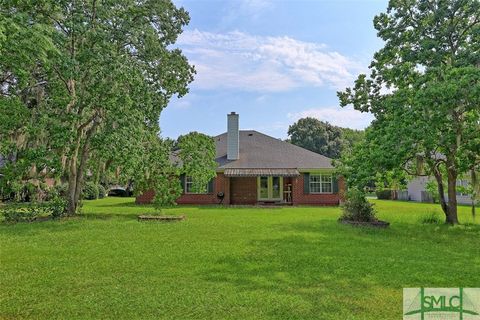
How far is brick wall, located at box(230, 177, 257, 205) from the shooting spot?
88.8ft

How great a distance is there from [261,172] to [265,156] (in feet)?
8.96

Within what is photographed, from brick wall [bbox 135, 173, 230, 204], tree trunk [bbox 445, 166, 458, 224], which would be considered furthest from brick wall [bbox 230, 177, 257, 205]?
tree trunk [bbox 445, 166, 458, 224]

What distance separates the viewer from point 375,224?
14.1 metres

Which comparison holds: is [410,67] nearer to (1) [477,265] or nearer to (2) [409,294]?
(1) [477,265]

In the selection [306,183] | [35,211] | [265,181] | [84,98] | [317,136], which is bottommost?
[35,211]

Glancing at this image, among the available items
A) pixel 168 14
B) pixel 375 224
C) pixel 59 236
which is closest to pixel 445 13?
pixel 375 224

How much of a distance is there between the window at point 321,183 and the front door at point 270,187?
7.32 feet

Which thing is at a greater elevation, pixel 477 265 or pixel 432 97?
pixel 432 97

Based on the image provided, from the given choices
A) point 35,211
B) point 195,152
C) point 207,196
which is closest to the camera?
point 35,211

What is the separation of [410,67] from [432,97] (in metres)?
4.14

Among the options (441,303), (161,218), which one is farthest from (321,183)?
(441,303)

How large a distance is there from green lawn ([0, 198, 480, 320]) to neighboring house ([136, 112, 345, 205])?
44.3 feet

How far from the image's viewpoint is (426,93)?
10.5 meters

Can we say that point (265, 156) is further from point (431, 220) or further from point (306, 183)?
point (431, 220)
